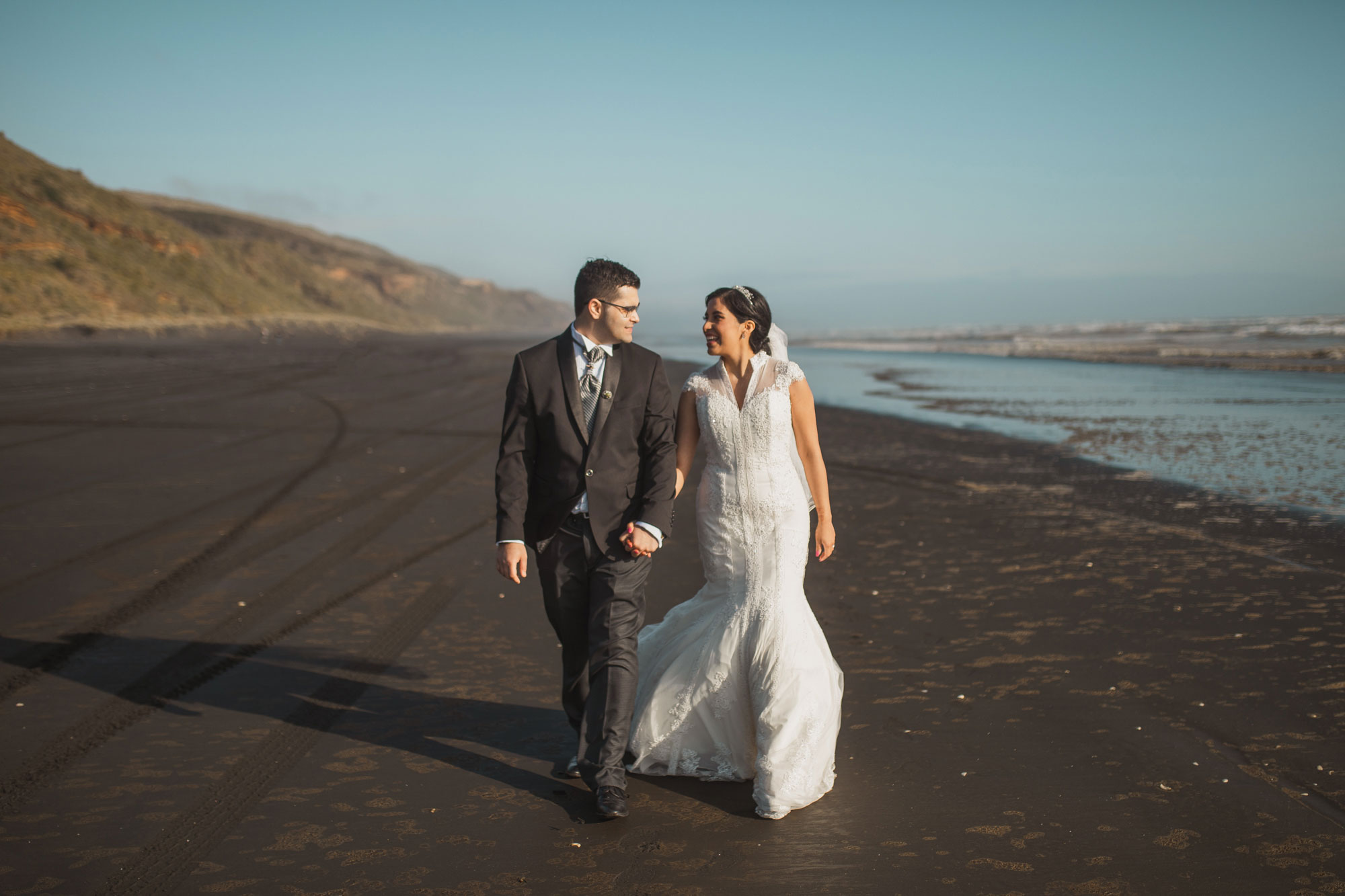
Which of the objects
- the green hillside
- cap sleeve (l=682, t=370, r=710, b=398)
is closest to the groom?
→ cap sleeve (l=682, t=370, r=710, b=398)

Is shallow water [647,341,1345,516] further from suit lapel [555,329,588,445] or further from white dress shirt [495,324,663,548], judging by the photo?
suit lapel [555,329,588,445]

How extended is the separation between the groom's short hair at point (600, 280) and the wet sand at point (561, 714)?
6.44 feet

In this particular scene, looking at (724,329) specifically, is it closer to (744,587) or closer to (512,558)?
(744,587)

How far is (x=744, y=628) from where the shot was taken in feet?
12.0

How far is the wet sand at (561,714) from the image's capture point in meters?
3.12

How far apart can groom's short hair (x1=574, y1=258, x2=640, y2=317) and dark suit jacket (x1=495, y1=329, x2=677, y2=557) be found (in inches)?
7.2

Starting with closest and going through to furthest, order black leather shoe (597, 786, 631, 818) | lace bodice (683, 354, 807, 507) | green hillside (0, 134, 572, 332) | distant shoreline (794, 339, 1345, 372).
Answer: black leather shoe (597, 786, 631, 818) → lace bodice (683, 354, 807, 507) → distant shoreline (794, 339, 1345, 372) → green hillside (0, 134, 572, 332)

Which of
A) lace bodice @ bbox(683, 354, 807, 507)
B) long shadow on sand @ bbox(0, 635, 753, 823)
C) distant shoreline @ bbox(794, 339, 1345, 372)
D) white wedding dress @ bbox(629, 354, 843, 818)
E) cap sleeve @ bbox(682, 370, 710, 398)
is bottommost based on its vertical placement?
long shadow on sand @ bbox(0, 635, 753, 823)

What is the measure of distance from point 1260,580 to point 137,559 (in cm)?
840

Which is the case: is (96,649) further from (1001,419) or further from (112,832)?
(1001,419)

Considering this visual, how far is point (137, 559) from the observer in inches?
276

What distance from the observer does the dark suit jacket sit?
11.3 feet

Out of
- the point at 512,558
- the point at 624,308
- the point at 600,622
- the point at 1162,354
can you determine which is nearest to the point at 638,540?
the point at 600,622

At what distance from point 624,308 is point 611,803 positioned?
1853 mm
